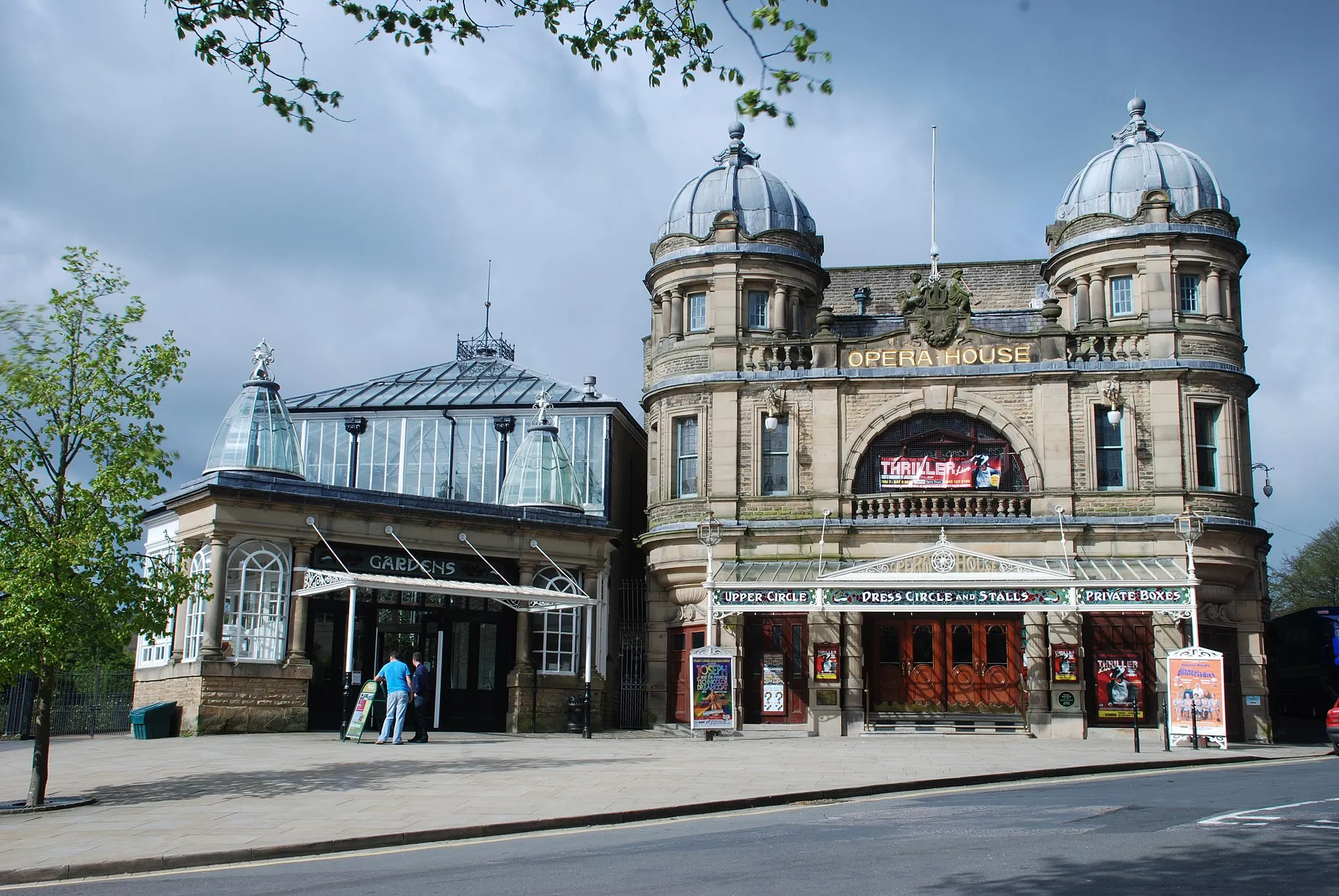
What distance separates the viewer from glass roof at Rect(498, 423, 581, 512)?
3091 centimetres

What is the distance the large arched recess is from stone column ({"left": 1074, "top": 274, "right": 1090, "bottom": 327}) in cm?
335

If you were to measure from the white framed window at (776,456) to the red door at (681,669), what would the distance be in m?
3.79

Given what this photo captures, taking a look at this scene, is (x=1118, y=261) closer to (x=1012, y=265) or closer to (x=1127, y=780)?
(x=1012, y=265)

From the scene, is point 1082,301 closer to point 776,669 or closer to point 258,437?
point 776,669

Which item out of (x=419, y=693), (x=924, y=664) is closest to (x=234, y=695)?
(x=419, y=693)

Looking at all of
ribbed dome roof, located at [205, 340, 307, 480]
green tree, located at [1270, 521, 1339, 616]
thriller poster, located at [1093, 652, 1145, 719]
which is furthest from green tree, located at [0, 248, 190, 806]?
green tree, located at [1270, 521, 1339, 616]

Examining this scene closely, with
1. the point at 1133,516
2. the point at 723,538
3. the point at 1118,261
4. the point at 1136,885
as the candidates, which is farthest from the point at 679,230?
the point at 1136,885

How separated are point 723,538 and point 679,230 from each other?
26.8 feet

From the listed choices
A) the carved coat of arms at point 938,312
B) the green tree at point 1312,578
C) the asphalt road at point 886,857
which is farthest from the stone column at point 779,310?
the green tree at point 1312,578

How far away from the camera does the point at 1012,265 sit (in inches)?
1492

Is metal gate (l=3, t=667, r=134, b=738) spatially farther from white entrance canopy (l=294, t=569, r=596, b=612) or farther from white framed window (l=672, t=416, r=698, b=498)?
white framed window (l=672, t=416, r=698, b=498)

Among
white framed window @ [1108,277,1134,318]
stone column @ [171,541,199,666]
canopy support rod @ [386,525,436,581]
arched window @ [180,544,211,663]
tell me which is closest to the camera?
arched window @ [180,544,211,663]

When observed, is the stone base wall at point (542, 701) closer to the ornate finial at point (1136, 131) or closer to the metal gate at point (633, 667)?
the metal gate at point (633, 667)

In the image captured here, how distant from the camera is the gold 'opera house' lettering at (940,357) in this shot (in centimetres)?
3052
